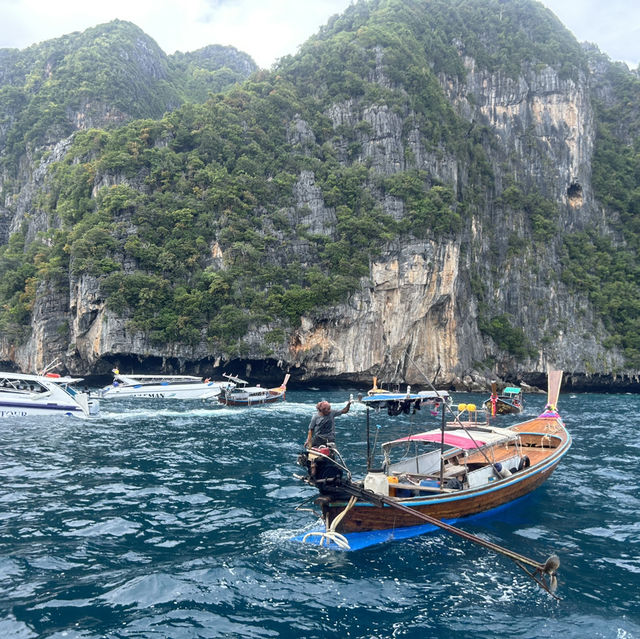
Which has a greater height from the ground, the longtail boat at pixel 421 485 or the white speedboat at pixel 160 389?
the longtail boat at pixel 421 485

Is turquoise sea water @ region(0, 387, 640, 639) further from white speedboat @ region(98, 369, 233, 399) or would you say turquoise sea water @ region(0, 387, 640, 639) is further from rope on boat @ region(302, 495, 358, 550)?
white speedboat @ region(98, 369, 233, 399)

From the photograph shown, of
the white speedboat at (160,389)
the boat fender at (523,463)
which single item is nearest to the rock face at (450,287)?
the white speedboat at (160,389)

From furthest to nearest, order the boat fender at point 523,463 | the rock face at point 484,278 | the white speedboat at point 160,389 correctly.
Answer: the rock face at point 484,278 → the white speedboat at point 160,389 → the boat fender at point 523,463

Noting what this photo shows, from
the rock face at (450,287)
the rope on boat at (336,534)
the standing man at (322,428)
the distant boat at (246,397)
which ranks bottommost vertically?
the distant boat at (246,397)

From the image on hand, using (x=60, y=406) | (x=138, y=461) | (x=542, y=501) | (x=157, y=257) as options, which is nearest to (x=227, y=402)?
(x=60, y=406)

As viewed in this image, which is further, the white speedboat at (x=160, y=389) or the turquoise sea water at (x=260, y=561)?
the white speedboat at (x=160, y=389)

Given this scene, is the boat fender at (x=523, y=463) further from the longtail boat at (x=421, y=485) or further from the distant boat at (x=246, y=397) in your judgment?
the distant boat at (x=246, y=397)

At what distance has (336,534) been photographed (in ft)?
25.9

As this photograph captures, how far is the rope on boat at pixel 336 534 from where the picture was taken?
25.7 feet

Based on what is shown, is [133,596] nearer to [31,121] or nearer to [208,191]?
[208,191]

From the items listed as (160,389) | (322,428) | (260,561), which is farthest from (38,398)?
(260,561)

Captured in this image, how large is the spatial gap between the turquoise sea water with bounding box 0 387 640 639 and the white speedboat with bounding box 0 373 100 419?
8.74m

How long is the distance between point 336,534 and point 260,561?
1.34 metres

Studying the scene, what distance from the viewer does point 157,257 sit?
42781 millimetres
